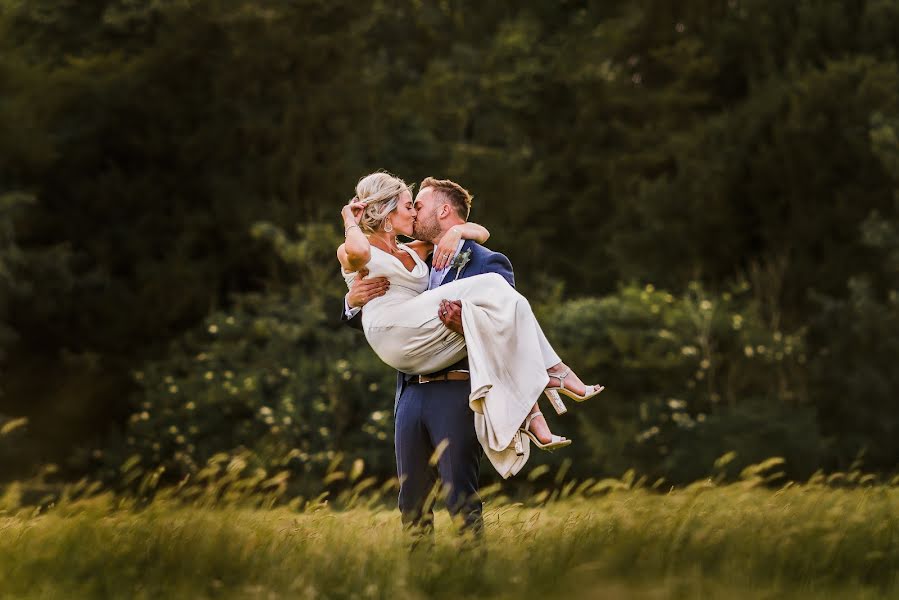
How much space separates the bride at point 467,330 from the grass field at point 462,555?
45 cm

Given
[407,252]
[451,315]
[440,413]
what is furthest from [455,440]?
[407,252]

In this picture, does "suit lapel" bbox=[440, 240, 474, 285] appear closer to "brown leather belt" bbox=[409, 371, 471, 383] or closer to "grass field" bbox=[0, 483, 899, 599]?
"brown leather belt" bbox=[409, 371, 471, 383]

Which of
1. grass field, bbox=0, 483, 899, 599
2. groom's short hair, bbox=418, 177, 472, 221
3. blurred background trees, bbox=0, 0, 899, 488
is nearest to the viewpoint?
grass field, bbox=0, 483, 899, 599

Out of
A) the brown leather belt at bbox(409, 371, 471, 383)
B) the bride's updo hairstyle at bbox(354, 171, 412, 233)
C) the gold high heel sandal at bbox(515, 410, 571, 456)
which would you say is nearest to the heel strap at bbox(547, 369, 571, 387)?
the gold high heel sandal at bbox(515, 410, 571, 456)

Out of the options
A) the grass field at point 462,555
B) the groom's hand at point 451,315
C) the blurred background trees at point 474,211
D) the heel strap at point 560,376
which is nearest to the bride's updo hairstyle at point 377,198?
the groom's hand at point 451,315

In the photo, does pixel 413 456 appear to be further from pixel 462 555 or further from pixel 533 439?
pixel 462 555

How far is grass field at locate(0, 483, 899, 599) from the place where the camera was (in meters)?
4.13

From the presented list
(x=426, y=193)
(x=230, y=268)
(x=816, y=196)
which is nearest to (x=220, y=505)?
(x=426, y=193)

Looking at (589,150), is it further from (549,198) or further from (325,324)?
(325,324)

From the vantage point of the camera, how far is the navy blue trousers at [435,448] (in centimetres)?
503

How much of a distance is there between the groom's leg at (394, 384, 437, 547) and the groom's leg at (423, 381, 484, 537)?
52 millimetres

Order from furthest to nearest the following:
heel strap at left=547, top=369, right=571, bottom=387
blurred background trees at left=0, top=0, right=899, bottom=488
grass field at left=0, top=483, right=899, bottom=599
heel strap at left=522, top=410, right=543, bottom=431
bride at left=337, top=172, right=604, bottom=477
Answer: blurred background trees at left=0, top=0, right=899, bottom=488 < heel strap at left=547, top=369, right=571, bottom=387 < heel strap at left=522, top=410, right=543, bottom=431 < bride at left=337, top=172, right=604, bottom=477 < grass field at left=0, top=483, right=899, bottom=599

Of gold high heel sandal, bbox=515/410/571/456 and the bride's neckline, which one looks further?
the bride's neckline

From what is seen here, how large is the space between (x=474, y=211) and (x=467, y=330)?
1796cm
